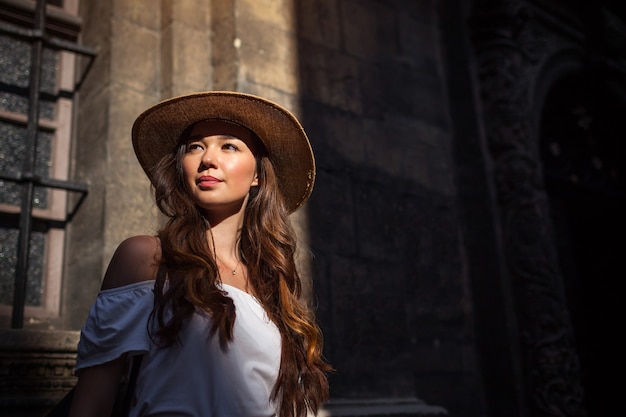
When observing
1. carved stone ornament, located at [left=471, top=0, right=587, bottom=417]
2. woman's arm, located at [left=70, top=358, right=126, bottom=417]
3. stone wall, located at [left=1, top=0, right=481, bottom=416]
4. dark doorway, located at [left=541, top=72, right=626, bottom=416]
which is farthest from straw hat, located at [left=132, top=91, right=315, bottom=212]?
dark doorway, located at [left=541, top=72, right=626, bottom=416]

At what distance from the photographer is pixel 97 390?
4.91ft

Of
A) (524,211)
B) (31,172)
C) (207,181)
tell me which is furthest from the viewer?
(524,211)

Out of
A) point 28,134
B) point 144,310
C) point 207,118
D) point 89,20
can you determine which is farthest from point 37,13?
point 144,310

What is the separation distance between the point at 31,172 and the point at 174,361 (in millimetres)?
1212

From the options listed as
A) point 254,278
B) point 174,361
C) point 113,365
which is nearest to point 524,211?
point 254,278

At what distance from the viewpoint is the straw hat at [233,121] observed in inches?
76.7

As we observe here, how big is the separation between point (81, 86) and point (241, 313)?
1596 mm

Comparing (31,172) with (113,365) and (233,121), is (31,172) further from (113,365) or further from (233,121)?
(113,365)

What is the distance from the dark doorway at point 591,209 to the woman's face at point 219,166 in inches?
131

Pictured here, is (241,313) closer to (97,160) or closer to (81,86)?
(97,160)

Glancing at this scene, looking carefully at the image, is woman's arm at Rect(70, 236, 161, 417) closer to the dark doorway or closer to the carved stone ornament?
the carved stone ornament

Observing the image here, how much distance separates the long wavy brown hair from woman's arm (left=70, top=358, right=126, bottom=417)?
0.43 feet

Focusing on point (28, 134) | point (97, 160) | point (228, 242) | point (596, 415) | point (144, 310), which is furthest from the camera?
point (596, 415)

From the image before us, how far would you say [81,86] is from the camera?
2855 millimetres
